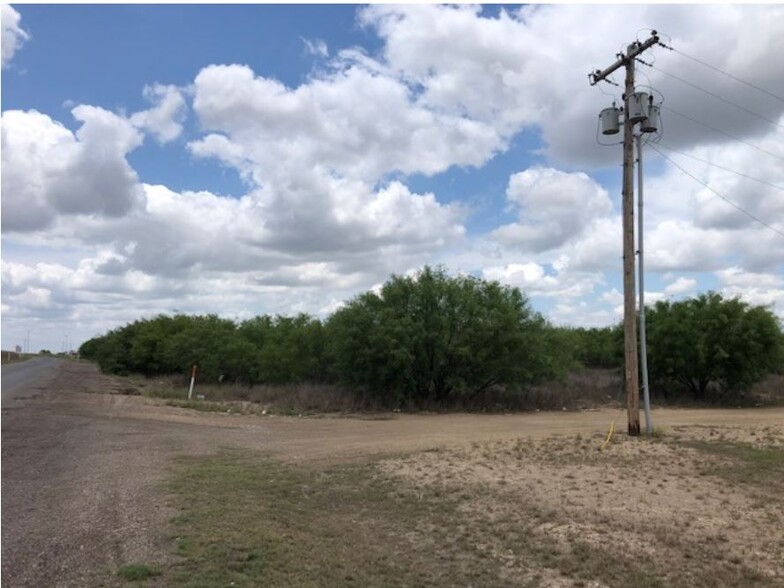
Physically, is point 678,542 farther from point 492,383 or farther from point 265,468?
point 492,383

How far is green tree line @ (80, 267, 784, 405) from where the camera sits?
88.9ft

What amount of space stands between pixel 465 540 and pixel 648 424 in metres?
9.16

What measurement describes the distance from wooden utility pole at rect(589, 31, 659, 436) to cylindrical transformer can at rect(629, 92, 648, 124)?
145 mm

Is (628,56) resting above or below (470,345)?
above

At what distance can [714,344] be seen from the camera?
31.8 metres

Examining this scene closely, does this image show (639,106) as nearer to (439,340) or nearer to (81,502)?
(81,502)

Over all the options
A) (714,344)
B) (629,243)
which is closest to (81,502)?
(629,243)

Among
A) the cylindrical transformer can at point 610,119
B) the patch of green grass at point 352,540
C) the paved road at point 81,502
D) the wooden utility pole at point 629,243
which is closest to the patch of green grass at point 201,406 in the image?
the paved road at point 81,502

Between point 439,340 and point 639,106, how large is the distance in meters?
13.7

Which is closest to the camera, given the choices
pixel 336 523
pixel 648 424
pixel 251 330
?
pixel 336 523

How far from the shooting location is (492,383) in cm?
2847

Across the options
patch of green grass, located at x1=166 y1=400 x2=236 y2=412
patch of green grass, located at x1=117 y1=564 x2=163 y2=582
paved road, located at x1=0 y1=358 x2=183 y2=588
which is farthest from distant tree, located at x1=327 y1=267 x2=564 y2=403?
patch of green grass, located at x1=117 y1=564 x2=163 y2=582

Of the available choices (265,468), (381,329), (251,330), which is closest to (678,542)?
(265,468)

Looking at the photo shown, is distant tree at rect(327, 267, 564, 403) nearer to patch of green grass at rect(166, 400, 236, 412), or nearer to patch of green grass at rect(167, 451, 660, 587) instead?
patch of green grass at rect(166, 400, 236, 412)
